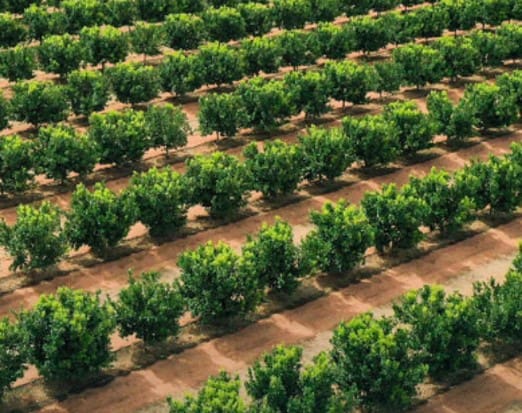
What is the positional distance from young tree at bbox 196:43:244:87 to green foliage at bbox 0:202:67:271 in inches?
497

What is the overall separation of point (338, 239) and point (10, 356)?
851 centimetres

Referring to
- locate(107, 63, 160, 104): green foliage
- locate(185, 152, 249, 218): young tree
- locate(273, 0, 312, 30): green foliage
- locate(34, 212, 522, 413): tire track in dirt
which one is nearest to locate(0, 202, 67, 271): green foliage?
locate(185, 152, 249, 218): young tree

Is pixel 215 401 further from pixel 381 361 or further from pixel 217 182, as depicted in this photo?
pixel 217 182

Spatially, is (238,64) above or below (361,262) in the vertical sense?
above

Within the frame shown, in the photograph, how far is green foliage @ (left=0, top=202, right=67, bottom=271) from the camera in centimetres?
2286

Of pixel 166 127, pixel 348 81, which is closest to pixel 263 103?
pixel 166 127

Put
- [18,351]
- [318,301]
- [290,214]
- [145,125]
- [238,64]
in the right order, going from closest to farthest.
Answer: [18,351], [318,301], [290,214], [145,125], [238,64]

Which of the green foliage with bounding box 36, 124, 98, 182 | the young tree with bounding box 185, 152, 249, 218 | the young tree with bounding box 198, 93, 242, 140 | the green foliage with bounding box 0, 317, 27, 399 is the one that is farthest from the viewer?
the young tree with bounding box 198, 93, 242, 140

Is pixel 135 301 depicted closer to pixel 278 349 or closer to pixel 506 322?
pixel 278 349

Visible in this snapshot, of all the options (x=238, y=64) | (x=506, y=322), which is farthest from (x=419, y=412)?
(x=238, y=64)

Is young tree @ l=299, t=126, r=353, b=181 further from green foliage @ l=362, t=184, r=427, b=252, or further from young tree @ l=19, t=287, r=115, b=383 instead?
young tree @ l=19, t=287, r=115, b=383

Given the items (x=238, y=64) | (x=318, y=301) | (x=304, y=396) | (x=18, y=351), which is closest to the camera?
(x=304, y=396)

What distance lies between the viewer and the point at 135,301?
20234mm

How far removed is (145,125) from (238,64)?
22.8ft
